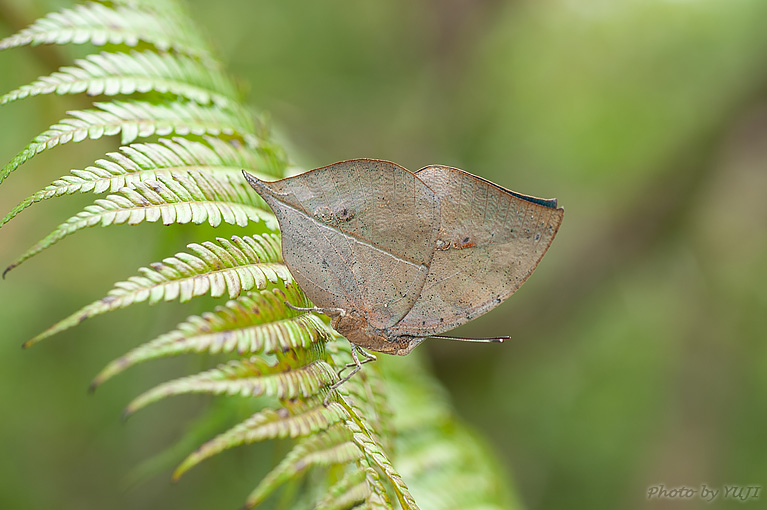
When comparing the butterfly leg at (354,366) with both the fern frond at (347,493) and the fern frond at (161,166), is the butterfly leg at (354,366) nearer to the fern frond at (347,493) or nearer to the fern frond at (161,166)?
the fern frond at (347,493)

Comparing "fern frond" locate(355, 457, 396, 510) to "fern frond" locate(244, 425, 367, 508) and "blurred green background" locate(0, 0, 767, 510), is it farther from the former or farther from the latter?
"blurred green background" locate(0, 0, 767, 510)

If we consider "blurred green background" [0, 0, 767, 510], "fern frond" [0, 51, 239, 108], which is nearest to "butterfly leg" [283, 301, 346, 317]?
"fern frond" [0, 51, 239, 108]

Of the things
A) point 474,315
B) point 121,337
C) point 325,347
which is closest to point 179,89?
point 325,347

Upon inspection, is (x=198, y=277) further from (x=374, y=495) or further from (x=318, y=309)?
(x=374, y=495)

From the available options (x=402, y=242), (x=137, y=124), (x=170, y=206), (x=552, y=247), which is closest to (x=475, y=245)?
(x=402, y=242)

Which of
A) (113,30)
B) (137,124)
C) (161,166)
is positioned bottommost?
(161,166)

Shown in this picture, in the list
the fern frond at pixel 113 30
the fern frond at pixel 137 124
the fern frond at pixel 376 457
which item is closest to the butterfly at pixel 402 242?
the fern frond at pixel 376 457
